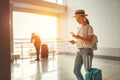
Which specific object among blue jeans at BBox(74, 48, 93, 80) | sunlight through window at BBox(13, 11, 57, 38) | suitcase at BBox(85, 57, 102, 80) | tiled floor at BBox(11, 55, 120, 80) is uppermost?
sunlight through window at BBox(13, 11, 57, 38)

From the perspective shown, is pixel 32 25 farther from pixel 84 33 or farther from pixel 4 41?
pixel 4 41

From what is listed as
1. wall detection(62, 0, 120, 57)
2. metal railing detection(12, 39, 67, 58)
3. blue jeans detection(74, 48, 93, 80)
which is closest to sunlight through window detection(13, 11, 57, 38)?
metal railing detection(12, 39, 67, 58)

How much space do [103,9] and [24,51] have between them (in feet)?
18.2

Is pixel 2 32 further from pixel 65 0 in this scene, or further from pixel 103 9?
pixel 65 0

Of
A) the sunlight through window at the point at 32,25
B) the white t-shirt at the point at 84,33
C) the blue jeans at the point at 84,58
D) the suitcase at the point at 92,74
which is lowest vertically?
the suitcase at the point at 92,74

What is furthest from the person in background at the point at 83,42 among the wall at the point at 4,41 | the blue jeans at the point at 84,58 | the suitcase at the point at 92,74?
the wall at the point at 4,41

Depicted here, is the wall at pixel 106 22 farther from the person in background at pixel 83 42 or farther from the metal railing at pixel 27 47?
the person in background at pixel 83 42

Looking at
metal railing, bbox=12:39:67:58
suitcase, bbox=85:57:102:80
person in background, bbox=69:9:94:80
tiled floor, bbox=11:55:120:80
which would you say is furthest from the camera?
metal railing, bbox=12:39:67:58

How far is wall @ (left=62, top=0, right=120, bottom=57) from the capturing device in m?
9.91

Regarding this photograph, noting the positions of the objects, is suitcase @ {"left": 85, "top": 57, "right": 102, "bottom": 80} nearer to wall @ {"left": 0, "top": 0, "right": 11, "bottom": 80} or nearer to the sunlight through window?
wall @ {"left": 0, "top": 0, "right": 11, "bottom": 80}

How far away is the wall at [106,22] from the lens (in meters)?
9.91

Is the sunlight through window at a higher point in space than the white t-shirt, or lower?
higher

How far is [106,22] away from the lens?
1035 cm

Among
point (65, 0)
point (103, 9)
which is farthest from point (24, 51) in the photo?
point (103, 9)
